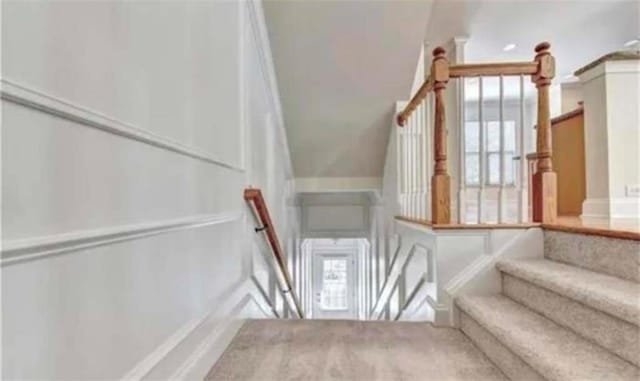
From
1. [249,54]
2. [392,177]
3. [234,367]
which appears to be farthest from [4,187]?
[392,177]

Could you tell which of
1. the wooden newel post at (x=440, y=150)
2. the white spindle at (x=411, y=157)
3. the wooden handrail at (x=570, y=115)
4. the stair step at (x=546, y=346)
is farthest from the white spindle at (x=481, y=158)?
the wooden handrail at (x=570, y=115)

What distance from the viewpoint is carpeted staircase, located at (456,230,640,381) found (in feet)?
5.27

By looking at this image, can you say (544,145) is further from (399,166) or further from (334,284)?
(334,284)

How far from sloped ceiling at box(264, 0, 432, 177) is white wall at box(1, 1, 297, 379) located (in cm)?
137

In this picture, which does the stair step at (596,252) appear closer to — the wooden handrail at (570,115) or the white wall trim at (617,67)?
the white wall trim at (617,67)

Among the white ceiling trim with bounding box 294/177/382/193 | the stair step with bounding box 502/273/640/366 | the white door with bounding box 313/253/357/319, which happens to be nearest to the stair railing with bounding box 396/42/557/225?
the stair step with bounding box 502/273/640/366

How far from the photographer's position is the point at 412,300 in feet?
11.1

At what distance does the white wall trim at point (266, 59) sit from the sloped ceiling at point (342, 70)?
0.20ft

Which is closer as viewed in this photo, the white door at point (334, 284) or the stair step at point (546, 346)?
the stair step at point (546, 346)

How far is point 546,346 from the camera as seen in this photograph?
178 cm

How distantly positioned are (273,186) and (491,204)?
5.73 feet

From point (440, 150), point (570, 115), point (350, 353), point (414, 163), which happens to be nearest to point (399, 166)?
point (414, 163)

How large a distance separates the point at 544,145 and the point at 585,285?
107 cm

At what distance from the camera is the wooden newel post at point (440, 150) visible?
2.75 m
